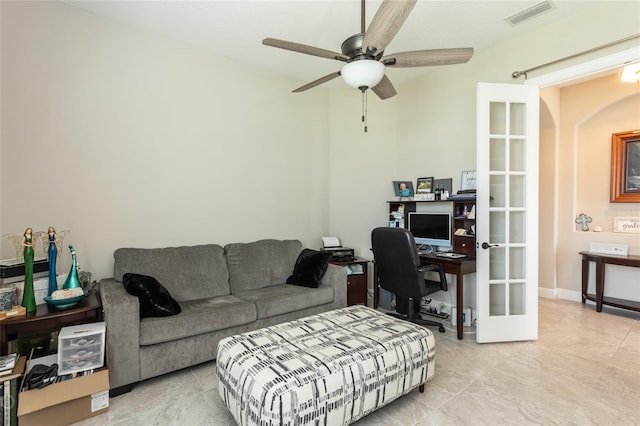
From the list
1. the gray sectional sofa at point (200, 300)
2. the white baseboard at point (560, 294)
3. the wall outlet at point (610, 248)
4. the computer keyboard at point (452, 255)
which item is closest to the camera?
the gray sectional sofa at point (200, 300)

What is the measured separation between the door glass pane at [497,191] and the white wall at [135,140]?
2.05m

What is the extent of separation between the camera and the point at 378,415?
1852 mm

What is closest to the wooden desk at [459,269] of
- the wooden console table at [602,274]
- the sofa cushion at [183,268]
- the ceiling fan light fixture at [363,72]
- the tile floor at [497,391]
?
the tile floor at [497,391]

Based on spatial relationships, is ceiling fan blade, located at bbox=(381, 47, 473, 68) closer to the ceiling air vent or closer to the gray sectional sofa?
the ceiling air vent

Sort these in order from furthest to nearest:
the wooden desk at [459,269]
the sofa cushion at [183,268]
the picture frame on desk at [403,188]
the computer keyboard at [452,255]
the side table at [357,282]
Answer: the picture frame on desk at [403,188]
the side table at [357,282]
the computer keyboard at [452,255]
the wooden desk at [459,269]
the sofa cushion at [183,268]

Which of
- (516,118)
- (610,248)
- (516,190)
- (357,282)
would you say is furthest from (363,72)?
(610,248)

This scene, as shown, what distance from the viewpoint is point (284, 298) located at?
9.08 feet

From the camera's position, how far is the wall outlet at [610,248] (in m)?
3.54

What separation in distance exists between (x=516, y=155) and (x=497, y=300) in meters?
1.35

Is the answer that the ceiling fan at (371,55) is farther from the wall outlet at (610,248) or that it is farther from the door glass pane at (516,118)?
the wall outlet at (610,248)

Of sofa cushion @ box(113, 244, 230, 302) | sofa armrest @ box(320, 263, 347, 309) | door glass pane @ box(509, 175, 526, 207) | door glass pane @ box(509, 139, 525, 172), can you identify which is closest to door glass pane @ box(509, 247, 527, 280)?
door glass pane @ box(509, 175, 526, 207)

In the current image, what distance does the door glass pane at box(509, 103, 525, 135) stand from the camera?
2.90 meters

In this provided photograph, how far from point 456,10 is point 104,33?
2861 mm

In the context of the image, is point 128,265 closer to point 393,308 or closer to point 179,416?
point 179,416
